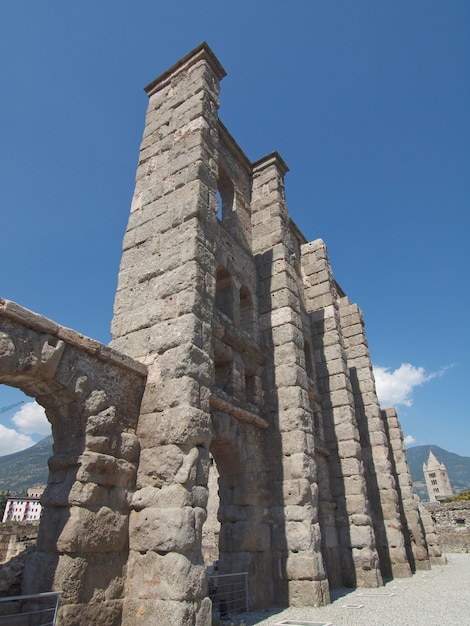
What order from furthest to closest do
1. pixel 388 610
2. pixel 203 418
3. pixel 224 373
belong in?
pixel 224 373 < pixel 388 610 < pixel 203 418

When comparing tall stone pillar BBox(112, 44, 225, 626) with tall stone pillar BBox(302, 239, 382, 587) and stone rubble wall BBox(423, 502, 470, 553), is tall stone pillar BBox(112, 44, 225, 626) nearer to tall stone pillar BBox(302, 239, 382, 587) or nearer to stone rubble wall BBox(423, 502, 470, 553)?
tall stone pillar BBox(302, 239, 382, 587)

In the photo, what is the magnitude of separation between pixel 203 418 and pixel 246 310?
195 inches

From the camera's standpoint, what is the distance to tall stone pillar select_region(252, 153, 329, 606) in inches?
292

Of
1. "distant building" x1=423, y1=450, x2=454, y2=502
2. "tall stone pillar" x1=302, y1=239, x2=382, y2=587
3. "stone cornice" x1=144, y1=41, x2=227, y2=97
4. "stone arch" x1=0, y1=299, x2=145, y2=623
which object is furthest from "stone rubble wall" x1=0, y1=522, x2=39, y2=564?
"distant building" x1=423, y1=450, x2=454, y2=502

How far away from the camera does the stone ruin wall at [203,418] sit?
5.02 metres

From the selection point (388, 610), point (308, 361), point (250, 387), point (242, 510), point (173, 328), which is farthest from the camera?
point (308, 361)

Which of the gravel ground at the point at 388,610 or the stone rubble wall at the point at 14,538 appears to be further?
the stone rubble wall at the point at 14,538

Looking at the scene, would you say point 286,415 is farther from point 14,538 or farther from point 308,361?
point 14,538

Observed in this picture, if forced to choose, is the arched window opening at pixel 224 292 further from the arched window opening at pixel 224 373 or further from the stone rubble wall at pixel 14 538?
the stone rubble wall at pixel 14 538

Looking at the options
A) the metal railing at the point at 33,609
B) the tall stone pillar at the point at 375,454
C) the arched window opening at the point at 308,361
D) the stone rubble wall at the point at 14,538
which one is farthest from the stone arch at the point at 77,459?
the tall stone pillar at the point at 375,454

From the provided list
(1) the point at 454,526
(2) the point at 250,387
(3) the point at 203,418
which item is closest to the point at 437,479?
(1) the point at 454,526

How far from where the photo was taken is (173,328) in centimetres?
652

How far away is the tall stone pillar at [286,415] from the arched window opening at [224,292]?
117 cm

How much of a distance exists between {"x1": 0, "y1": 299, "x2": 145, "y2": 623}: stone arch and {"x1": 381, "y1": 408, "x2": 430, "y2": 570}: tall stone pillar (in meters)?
11.5
